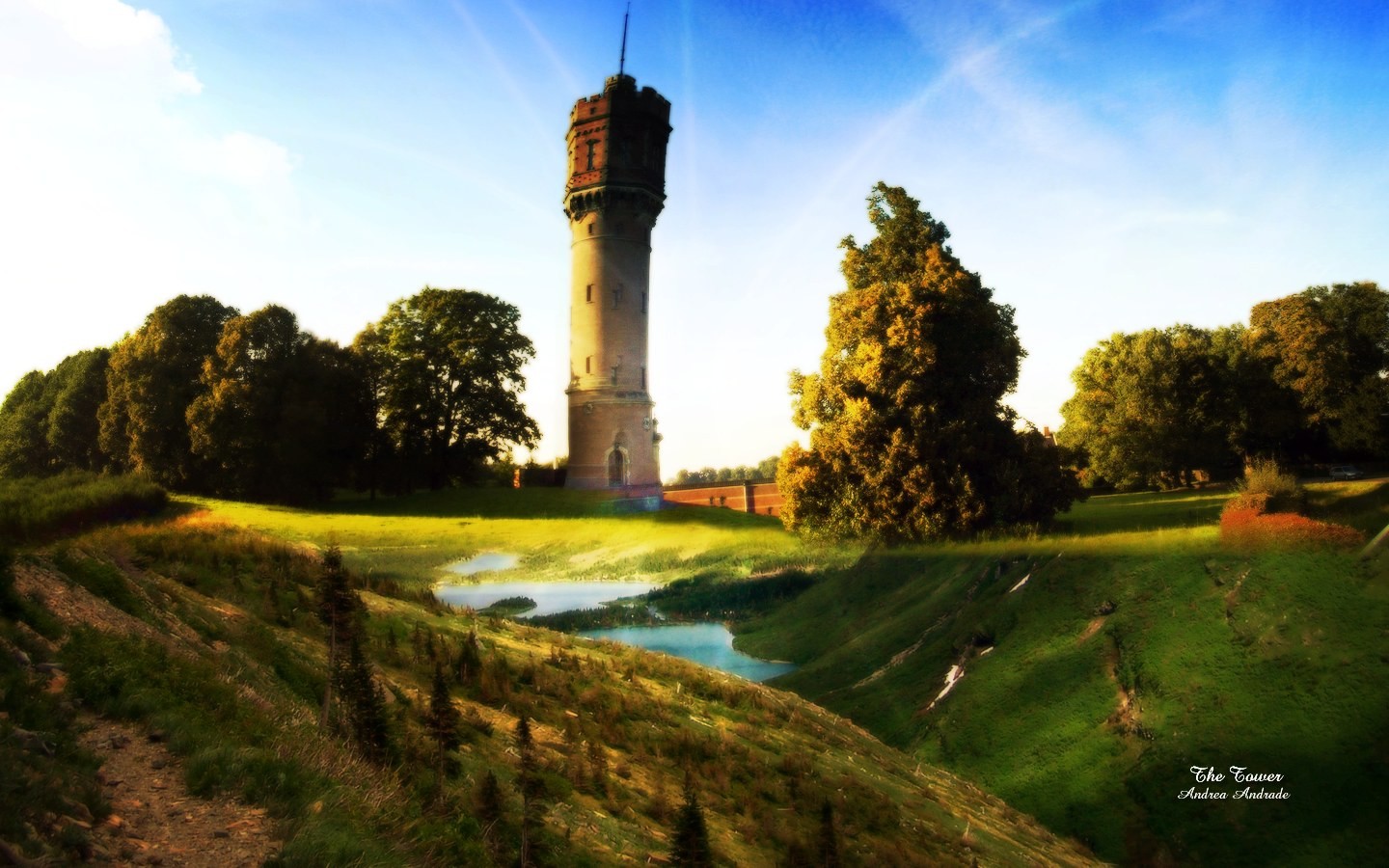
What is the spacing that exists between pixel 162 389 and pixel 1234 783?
21807 mm

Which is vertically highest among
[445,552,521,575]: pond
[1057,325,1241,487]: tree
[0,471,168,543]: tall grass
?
[1057,325,1241,487]: tree

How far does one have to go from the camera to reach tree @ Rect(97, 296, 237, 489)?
15969 millimetres

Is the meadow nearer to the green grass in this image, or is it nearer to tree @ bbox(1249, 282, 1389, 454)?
the green grass

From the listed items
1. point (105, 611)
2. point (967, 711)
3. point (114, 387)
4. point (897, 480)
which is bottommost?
point (967, 711)

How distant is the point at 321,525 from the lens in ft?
49.3

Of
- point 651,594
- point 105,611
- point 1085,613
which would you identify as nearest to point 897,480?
point 1085,613

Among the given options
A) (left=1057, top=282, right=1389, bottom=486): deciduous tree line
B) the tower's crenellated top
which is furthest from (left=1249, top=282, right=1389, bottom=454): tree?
the tower's crenellated top

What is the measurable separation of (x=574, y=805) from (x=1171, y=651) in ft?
37.2

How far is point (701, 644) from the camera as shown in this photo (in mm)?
17344

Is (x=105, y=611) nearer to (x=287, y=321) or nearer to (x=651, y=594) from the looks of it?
(x=651, y=594)

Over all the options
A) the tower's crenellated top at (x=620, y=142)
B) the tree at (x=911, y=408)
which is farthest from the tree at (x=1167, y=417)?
the tower's crenellated top at (x=620, y=142)

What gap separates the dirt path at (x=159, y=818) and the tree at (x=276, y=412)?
11080mm

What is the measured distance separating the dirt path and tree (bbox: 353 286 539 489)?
14.6 metres

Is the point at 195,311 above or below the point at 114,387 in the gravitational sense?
above
